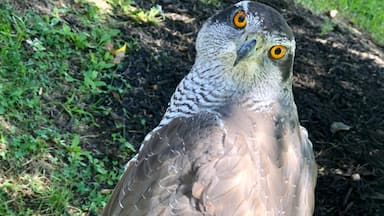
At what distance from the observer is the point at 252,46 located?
3711mm

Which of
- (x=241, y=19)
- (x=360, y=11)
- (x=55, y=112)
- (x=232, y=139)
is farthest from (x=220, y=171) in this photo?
(x=360, y=11)

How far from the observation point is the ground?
568 centimetres

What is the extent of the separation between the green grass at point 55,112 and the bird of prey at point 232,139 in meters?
0.83

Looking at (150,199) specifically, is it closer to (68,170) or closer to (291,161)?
(291,161)

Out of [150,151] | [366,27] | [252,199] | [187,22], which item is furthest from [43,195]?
[366,27]

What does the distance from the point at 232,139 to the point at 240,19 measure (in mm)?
711

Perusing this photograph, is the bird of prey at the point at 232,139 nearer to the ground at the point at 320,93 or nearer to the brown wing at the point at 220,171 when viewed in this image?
the brown wing at the point at 220,171

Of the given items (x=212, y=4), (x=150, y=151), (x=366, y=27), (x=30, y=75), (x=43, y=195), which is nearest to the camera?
(x=150, y=151)

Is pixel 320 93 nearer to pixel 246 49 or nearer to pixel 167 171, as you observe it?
pixel 246 49

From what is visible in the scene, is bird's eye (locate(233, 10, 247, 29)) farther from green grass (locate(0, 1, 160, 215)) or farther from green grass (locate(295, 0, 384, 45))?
green grass (locate(295, 0, 384, 45))

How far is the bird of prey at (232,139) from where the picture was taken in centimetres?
348

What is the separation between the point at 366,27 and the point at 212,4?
2.47m

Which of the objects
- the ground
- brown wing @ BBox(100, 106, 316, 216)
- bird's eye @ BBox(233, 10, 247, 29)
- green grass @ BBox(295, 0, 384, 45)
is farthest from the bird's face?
green grass @ BBox(295, 0, 384, 45)

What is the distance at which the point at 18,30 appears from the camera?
5.62 meters
